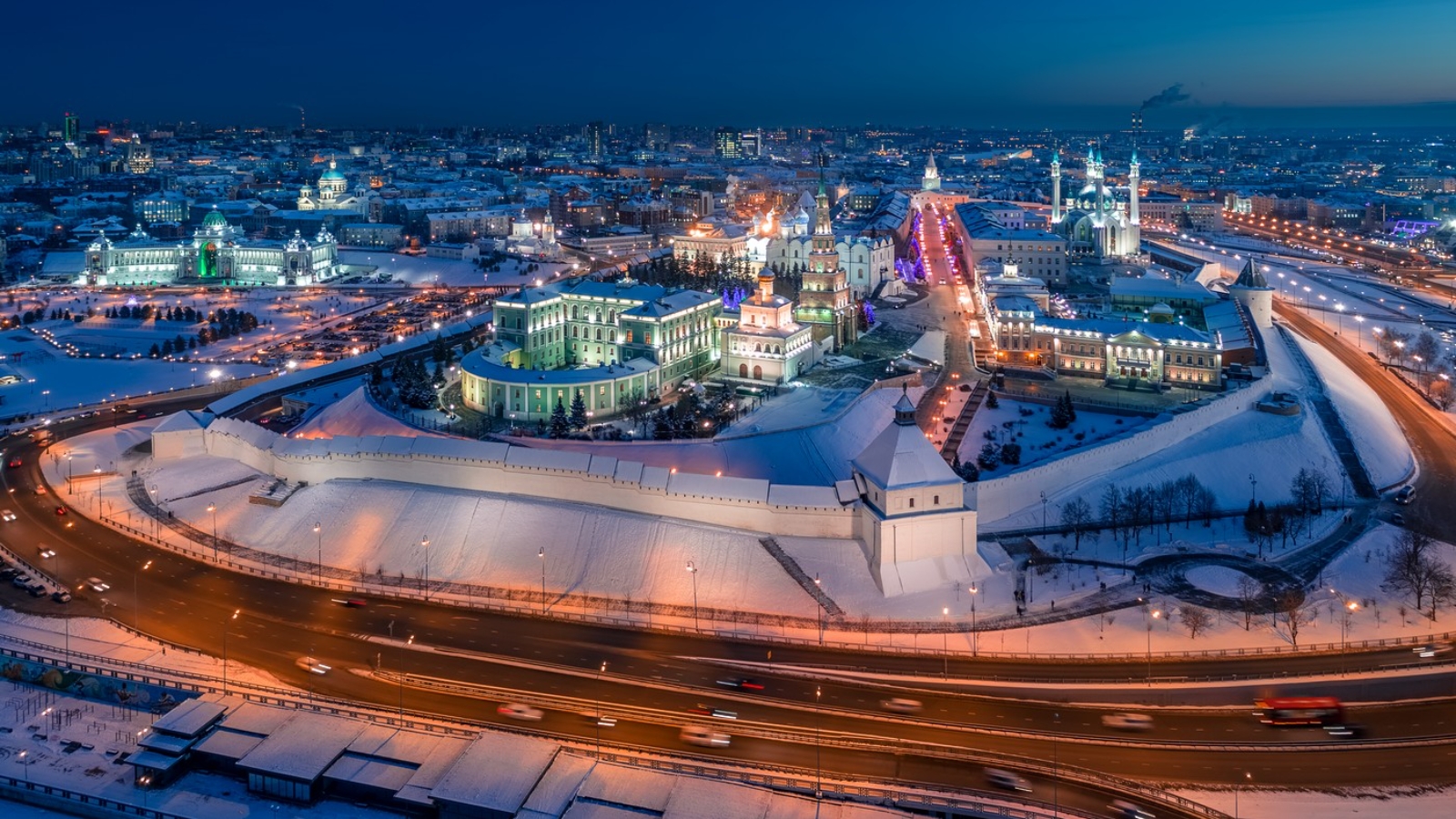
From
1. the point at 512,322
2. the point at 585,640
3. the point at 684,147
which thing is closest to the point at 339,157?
the point at 684,147

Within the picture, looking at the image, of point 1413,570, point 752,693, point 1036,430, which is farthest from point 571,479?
Answer: point 1413,570

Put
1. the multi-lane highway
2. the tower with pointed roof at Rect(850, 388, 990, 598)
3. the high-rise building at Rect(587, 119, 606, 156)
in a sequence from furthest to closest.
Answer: the high-rise building at Rect(587, 119, 606, 156)
the tower with pointed roof at Rect(850, 388, 990, 598)
the multi-lane highway

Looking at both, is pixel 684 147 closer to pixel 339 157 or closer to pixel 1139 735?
pixel 339 157

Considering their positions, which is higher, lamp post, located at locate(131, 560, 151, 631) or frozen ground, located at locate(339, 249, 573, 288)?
frozen ground, located at locate(339, 249, 573, 288)

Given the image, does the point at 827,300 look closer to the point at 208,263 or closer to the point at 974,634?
the point at 974,634

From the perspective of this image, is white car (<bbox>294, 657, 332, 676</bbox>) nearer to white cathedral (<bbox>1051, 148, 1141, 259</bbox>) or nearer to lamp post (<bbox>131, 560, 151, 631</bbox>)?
lamp post (<bbox>131, 560, 151, 631</bbox>)

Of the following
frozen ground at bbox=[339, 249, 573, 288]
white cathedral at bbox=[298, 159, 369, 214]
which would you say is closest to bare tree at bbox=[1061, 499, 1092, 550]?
frozen ground at bbox=[339, 249, 573, 288]
